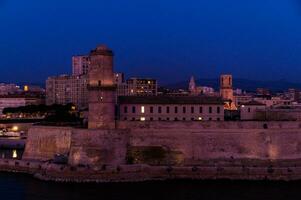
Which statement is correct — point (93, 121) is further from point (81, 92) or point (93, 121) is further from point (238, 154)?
point (81, 92)

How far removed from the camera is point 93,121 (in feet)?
110

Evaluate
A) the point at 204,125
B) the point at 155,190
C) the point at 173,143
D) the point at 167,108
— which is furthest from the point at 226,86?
the point at 155,190

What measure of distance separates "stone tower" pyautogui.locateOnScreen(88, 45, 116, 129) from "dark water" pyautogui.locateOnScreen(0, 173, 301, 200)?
4.55 m

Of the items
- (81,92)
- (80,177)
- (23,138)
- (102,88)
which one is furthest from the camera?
(81,92)

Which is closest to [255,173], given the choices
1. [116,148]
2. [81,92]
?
[116,148]

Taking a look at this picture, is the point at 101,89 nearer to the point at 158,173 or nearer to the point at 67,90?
the point at 158,173

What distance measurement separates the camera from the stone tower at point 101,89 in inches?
1304

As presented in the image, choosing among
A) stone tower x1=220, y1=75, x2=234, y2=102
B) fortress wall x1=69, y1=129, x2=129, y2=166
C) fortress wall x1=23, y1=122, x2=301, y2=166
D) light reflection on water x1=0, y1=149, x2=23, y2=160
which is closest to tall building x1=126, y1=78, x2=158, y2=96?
stone tower x1=220, y1=75, x2=234, y2=102

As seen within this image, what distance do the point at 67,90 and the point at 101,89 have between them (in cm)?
8180

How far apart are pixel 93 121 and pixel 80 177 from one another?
3750mm

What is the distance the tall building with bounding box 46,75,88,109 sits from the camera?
362ft

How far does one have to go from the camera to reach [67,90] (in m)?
114

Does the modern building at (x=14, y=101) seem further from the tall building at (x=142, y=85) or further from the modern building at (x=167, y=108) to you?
the modern building at (x=167, y=108)

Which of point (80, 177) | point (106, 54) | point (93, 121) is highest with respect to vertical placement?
Result: point (106, 54)
